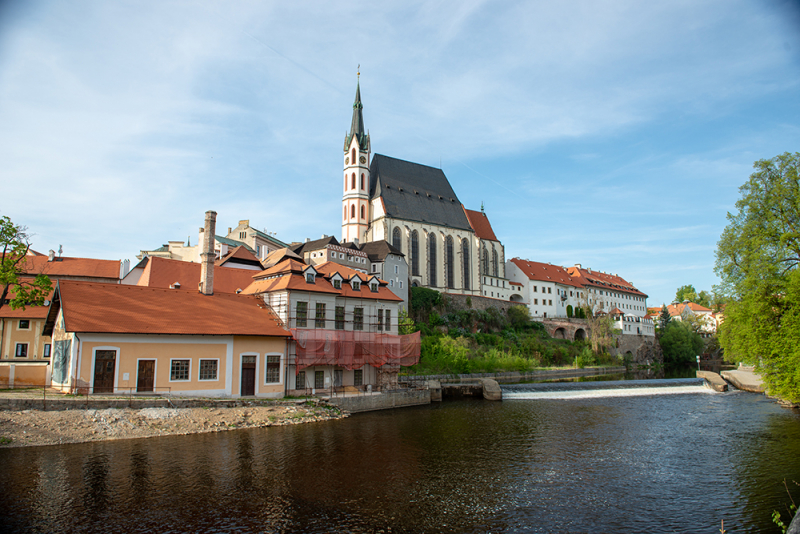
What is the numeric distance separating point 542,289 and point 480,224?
1678 cm

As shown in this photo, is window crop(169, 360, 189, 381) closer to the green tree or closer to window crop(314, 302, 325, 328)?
window crop(314, 302, 325, 328)

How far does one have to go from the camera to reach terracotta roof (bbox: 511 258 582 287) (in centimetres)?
9675

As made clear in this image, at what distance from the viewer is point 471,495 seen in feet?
53.1

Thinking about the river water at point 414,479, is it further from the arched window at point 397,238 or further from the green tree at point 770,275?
the arched window at point 397,238

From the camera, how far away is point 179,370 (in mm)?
28109

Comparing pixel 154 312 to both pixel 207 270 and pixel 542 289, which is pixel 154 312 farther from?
pixel 542 289

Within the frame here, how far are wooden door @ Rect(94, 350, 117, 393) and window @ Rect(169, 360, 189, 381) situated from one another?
2.83m

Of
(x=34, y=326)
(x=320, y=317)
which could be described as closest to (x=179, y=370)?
(x=320, y=317)

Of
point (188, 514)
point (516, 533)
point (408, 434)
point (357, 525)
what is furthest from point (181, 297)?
point (516, 533)

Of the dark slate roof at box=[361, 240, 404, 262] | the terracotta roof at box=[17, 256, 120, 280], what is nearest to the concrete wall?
the dark slate roof at box=[361, 240, 404, 262]

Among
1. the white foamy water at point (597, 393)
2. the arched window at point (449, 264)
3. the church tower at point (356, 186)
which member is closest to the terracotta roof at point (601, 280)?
the arched window at point (449, 264)

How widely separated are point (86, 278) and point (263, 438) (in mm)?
41368

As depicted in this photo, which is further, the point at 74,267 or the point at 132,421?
the point at 74,267

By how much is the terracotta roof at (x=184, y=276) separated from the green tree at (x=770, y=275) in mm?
34158
